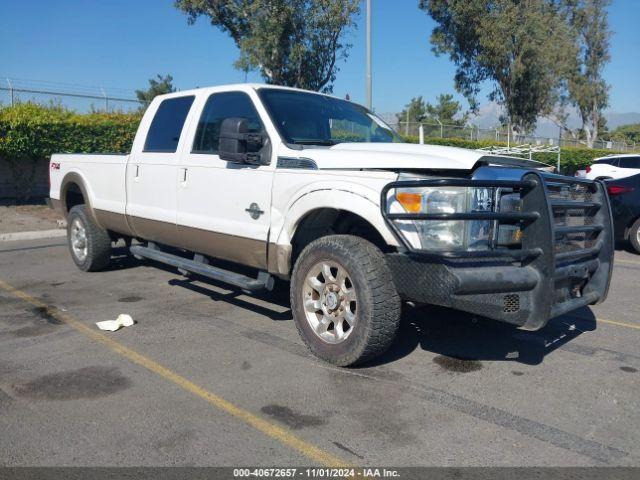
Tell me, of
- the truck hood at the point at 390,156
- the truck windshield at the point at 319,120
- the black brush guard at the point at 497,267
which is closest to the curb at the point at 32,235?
the truck windshield at the point at 319,120

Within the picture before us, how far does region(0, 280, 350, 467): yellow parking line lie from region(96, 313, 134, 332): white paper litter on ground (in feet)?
0.29

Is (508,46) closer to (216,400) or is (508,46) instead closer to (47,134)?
(47,134)

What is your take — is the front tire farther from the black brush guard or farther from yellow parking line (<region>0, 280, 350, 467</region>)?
yellow parking line (<region>0, 280, 350, 467</region>)

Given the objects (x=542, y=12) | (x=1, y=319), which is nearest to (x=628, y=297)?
(x=1, y=319)

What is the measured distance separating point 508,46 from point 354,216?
2664cm

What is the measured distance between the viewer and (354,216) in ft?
15.0

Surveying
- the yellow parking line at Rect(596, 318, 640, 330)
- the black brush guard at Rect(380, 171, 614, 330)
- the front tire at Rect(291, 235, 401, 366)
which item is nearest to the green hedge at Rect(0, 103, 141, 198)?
the front tire at Rect(291, 235, 401, 366)

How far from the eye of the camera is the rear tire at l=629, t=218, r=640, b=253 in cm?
997

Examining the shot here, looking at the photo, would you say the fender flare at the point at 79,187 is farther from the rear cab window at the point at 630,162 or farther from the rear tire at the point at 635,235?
the rear cab window at the point at 630,162

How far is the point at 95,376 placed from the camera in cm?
424

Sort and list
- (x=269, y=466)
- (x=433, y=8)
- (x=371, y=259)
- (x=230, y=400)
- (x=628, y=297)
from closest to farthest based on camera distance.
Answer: (x=269, y=466), (x=230, y=400), (x=371, y=259), (x=628, y=297), (x=433, y=8)

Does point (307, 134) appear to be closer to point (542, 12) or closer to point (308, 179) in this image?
point (308, 179)

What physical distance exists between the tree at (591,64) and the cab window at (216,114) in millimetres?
47443

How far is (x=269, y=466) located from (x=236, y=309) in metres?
3.06
